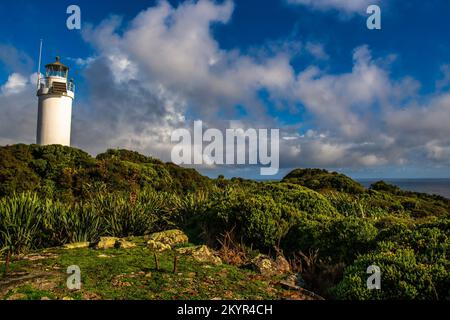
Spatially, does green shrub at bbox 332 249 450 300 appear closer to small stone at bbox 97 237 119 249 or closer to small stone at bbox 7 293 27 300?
small stone at bbox 7 293 27 300

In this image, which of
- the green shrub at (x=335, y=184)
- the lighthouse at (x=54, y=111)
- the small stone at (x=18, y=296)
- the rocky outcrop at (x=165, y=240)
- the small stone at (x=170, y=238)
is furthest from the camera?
the lighthouse at (x=54, y=111)

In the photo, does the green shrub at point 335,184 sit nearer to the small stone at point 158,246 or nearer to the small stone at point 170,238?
the small stone at point 170,238

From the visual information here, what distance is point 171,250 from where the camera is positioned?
7.25 m

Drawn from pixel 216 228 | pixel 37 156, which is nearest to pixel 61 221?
pixel 216 228

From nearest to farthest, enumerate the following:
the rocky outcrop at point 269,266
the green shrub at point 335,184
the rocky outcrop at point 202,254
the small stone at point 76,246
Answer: the rocky outcrop at point 269,266 < the rocky outcrop at point 202,254 < the small stone at point 76,246 < the green shrub at point 335,184

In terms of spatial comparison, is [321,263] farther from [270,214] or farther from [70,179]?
[70,179]

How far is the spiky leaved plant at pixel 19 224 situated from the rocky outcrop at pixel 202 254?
3.33m

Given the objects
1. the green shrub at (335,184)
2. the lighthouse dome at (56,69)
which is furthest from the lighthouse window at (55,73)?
the green shrub at (335,184)

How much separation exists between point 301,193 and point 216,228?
10.8ft

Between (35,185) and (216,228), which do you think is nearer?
(216,228)

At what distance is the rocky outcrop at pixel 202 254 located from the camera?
6.62 m

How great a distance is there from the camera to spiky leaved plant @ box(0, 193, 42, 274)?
24.3 feet

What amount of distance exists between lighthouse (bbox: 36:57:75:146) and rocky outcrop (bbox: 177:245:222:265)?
1203 inches
